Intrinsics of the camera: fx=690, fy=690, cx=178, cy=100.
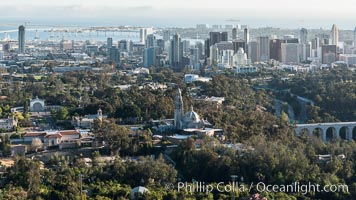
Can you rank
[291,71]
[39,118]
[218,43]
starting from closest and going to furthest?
[39,118] → [291,71] → [218,43]

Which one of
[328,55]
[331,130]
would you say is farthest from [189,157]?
[328,55]

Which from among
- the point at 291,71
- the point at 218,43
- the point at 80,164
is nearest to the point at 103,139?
the point at 80,164

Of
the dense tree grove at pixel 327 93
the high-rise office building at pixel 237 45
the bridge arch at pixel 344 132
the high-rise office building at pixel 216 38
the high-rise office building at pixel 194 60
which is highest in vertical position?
the high-rise office building at pixel 216 38

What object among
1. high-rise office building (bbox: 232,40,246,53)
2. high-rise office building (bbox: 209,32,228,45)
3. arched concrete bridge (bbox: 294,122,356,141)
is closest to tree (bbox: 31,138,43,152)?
arched concrete bridge (bbox: 294,122,356,141)

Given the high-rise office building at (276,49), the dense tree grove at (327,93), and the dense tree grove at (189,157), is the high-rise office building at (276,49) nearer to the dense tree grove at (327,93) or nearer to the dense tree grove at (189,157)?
the dense tree grove at (327,93)

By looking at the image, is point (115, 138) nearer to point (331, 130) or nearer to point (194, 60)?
point (331, 130)

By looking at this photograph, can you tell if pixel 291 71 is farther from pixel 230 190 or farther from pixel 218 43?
pixel 230 190

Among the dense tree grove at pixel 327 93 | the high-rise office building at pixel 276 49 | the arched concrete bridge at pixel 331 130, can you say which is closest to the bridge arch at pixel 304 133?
the arched concrete bridge at pixel 331 130
